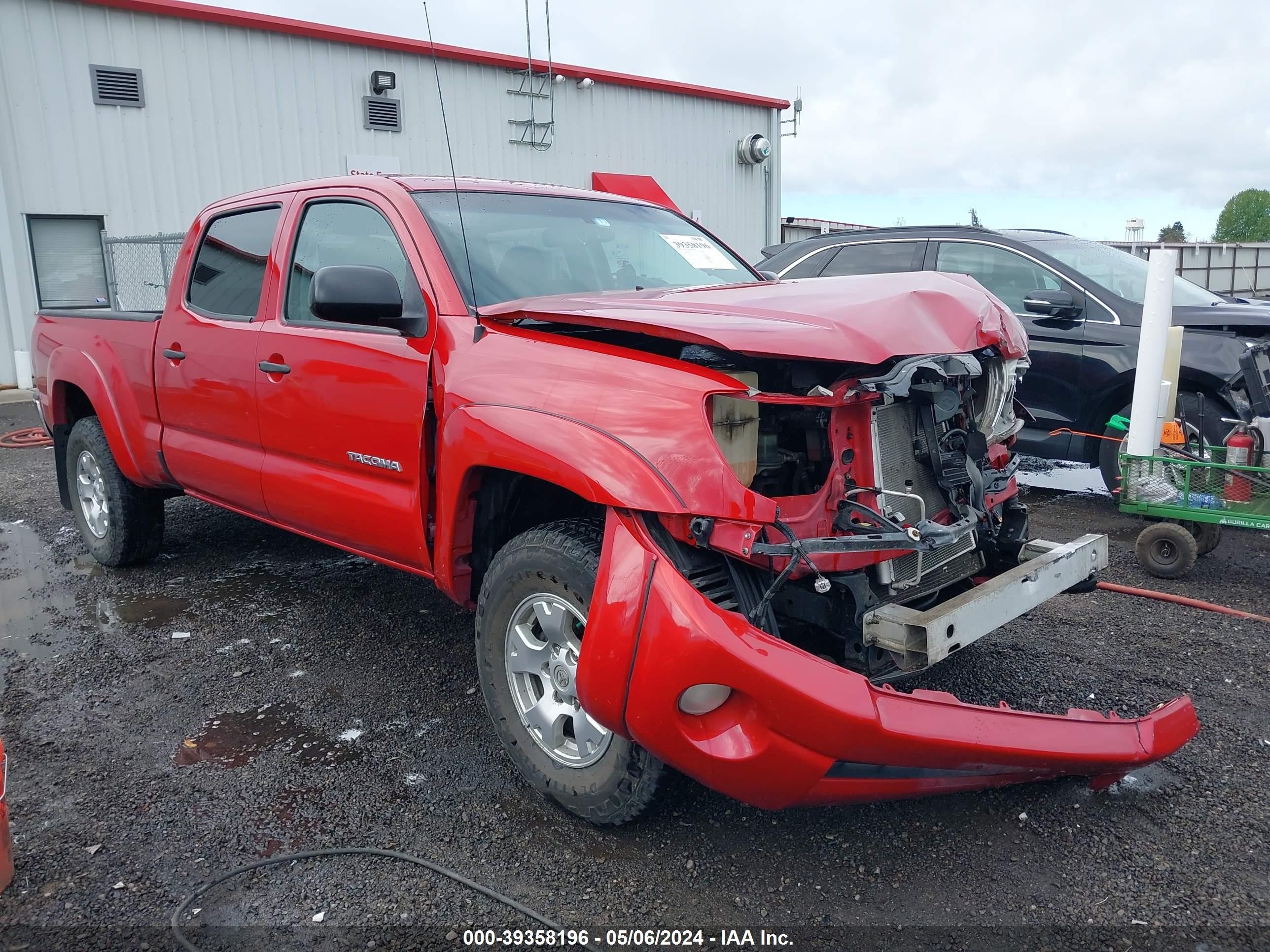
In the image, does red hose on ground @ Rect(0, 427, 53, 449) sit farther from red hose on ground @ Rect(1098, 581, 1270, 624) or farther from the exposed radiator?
red hose on ground @ Rect(1098, 581, 1270, 624)

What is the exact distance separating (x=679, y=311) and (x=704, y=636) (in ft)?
3.17

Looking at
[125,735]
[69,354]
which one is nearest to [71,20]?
[69,354]

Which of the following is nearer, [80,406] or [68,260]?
[80,406]

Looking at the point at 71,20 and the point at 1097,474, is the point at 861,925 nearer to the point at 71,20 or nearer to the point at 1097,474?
the point at 1097,474

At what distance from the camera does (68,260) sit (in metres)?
13.5

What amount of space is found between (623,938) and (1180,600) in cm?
342

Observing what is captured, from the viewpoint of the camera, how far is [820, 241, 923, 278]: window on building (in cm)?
707

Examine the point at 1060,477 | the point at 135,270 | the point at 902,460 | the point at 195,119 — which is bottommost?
the point at 1060,477

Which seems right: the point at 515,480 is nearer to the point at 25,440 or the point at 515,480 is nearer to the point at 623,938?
the point at 623,938

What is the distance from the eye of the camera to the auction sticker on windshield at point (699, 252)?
4184mm

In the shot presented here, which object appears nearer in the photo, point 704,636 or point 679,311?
point 704,636

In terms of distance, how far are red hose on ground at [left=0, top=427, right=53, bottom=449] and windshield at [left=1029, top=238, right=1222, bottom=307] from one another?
922cm

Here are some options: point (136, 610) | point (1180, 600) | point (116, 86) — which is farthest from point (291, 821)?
point (116, 86)

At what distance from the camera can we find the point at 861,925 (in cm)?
238
